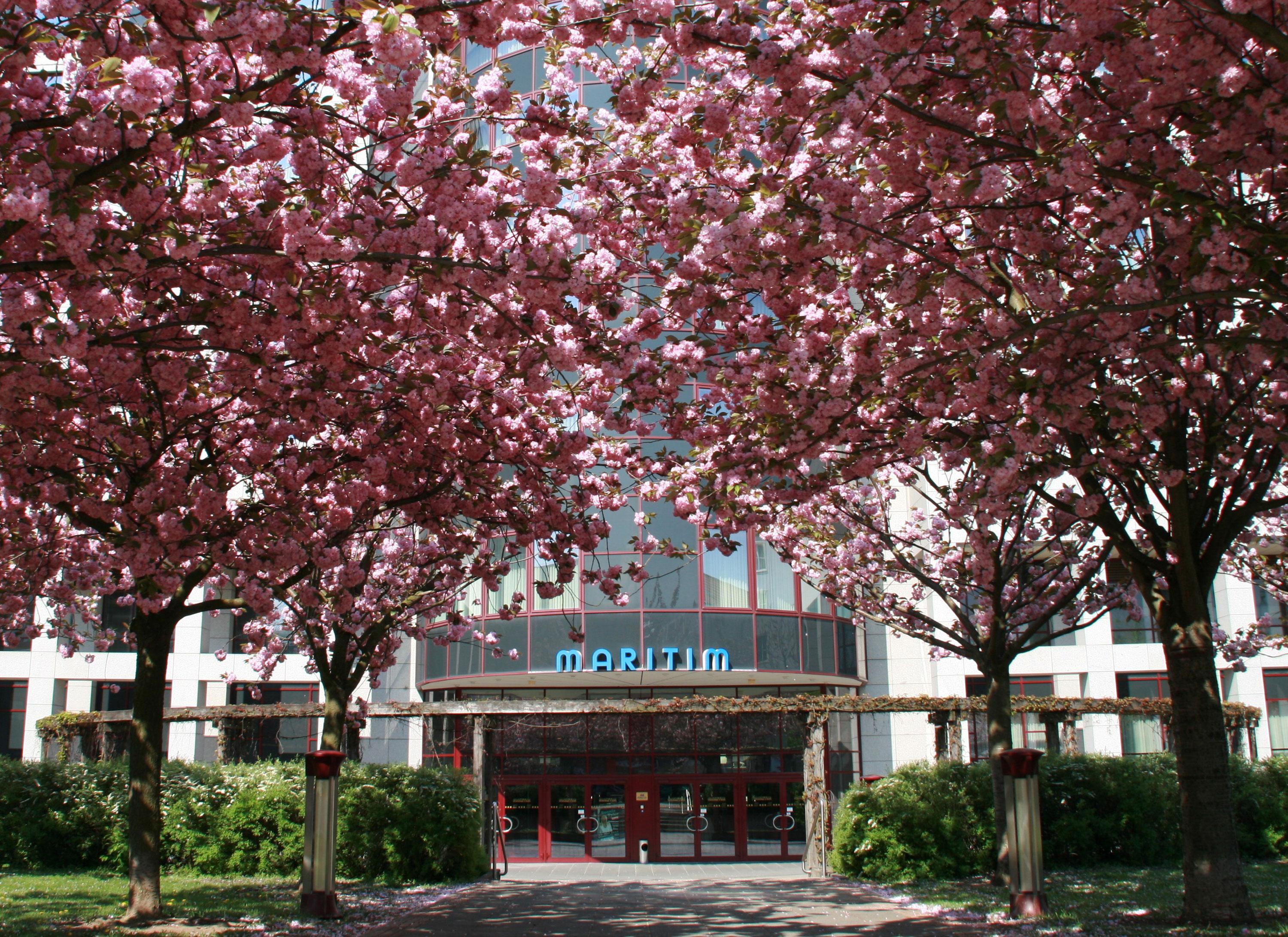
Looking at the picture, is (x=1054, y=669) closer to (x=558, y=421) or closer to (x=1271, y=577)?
(x=1271, y=577)

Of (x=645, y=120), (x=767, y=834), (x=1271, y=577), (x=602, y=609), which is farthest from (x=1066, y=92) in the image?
(x=767, y=834)

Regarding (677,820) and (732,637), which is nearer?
(732,637)

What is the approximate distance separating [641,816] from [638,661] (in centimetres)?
408

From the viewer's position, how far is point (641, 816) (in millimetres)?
24812

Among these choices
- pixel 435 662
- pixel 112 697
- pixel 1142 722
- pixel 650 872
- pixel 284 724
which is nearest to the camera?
pixel 650 872

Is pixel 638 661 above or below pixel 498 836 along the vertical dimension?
above

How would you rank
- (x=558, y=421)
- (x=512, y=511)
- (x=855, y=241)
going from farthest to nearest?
(x=558, y=421)
(x=512, y=511)
(x=855, y=241)

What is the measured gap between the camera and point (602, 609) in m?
24.0

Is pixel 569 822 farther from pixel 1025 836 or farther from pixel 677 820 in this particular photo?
pixel 1025 836

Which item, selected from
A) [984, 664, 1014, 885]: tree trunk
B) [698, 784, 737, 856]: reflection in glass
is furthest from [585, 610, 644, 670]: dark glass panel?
[984, 664, 1014, 885]: tree trunk

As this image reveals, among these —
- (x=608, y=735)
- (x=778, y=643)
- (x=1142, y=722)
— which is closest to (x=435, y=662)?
(x=608, y=735)

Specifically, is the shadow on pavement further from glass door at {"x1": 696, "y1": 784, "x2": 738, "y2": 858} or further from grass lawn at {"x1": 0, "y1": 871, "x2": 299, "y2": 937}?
glass door at {"x1": 696, "y1": 784, "x2": 738, "y2": 858}

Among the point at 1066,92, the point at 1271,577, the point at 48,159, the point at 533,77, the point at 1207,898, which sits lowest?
the point at 1207,898

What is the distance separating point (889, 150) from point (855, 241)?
0.68 meters
